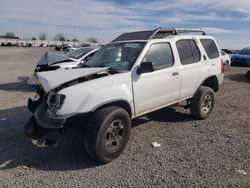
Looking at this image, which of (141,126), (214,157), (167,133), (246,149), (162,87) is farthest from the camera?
(141,126)

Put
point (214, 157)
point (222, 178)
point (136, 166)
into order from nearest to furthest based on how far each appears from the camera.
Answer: point (222, 178), point (136, 166), point (214, 157)

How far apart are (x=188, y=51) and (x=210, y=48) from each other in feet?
3.41

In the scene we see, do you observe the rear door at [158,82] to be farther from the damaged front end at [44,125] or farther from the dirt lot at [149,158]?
the damaged front end at [44,125]

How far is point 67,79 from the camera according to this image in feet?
14.5

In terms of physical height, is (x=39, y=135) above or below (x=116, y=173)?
above

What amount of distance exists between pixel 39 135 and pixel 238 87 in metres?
9.56

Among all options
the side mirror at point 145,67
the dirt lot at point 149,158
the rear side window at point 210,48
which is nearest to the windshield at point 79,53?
the dirt lot at point 149,158

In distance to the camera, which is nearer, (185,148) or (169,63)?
(185,148)

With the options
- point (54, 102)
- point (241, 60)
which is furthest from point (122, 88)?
point (241, 60)

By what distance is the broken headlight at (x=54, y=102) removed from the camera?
415 centimetres

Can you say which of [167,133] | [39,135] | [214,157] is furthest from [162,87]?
[39,135]

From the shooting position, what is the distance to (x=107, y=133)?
4.40 m

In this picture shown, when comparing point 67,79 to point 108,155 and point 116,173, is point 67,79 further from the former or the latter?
point 116,173

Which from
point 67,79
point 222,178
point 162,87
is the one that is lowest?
point 222,178
